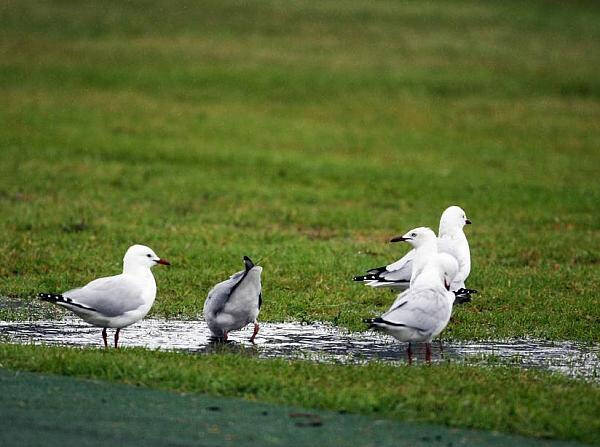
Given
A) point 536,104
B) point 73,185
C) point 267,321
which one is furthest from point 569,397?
point 536,104

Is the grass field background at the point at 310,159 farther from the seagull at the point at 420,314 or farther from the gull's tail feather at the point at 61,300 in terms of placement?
the gull's tail feather at the point at 61,300

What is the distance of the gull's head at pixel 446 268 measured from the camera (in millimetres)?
10789

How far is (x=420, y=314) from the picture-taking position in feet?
31.3

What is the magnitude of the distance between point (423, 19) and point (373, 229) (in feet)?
104

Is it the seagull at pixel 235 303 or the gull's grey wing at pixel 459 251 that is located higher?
the gull's grey wing at pixel 459 251

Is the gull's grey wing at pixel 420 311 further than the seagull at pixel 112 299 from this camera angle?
No

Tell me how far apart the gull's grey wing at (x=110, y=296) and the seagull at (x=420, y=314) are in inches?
89.3

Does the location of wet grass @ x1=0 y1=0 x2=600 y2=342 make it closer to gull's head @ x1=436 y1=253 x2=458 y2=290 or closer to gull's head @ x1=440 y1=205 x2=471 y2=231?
gull's head @ x1=436 y1=253 x2=458 y2=290

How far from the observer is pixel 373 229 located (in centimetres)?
1770

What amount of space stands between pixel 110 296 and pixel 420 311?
111 inches

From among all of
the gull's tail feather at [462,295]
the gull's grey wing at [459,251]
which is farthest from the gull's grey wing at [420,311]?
the gull's grey wing at [459,251]

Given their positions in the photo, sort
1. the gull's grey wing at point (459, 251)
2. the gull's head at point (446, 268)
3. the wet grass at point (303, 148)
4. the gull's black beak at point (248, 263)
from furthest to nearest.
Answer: the wet grass at point (303, 148), the gull's grey wing at point (459, 251), the gull's head at point (446, 268), the gull's black beak at point (248, 263)

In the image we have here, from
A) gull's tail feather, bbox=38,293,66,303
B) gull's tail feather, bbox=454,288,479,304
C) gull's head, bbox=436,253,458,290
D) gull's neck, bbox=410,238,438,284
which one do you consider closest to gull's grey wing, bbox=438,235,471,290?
gull's neck, bbox=410,238,438,284

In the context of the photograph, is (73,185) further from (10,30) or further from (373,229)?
(10,30)
